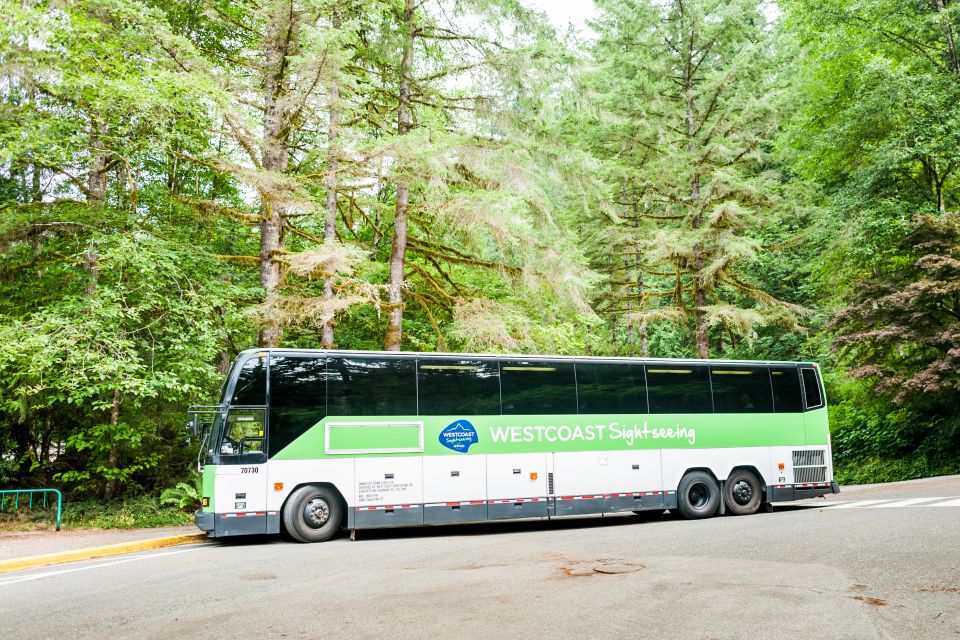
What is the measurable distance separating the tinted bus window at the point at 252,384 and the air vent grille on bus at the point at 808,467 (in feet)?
40.1

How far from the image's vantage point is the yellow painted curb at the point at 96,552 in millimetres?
11258

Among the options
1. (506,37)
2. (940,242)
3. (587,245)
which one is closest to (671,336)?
(587,245)

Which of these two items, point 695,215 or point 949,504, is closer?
point 949,504

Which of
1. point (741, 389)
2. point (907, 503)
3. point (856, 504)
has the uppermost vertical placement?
point (741, 389)

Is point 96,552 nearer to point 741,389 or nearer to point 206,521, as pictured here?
point 206,521

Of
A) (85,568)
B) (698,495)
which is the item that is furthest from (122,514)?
(698,495)

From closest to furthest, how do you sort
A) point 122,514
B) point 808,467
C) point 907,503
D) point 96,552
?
point 96,552
point 907,503
point 122,514
point 808,467

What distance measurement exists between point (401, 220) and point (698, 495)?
10.4 m

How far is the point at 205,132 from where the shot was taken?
1627 cm

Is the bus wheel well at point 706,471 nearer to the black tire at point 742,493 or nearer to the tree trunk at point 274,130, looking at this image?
the black tire at point 742,493

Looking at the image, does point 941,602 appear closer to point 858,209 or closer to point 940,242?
point 940,242

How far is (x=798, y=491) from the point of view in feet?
56.0

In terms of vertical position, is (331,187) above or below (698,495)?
above

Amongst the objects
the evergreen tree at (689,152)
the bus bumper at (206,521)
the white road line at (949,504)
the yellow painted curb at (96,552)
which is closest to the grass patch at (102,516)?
the yellow painted curb at (96,552)
